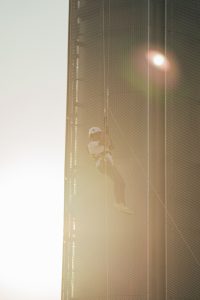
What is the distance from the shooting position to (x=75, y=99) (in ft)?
8.38

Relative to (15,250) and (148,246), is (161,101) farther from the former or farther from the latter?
(15,250)

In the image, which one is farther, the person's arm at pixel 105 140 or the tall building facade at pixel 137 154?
Result: the person's arm at pixel 105 140

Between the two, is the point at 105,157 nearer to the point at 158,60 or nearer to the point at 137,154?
the point at 137,154

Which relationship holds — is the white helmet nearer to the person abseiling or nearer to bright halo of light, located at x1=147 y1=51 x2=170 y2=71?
the person abseiling

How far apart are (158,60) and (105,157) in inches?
25.3

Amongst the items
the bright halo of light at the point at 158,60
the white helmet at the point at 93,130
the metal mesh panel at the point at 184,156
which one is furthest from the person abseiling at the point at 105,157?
the bright halo of light at the point at 158,60

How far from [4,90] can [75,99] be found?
2.12ft

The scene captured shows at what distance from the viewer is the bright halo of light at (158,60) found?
2.42 m

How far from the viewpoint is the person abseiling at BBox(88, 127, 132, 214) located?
245 centimetres

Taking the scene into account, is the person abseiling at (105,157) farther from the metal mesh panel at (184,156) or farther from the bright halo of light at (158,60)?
the bright halo of light at (158,60)

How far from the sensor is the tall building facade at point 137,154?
7.66ft

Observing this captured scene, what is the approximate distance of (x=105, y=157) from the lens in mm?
2479

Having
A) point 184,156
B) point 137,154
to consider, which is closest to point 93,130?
point 137,154

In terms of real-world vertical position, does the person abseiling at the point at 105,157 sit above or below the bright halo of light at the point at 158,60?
below
